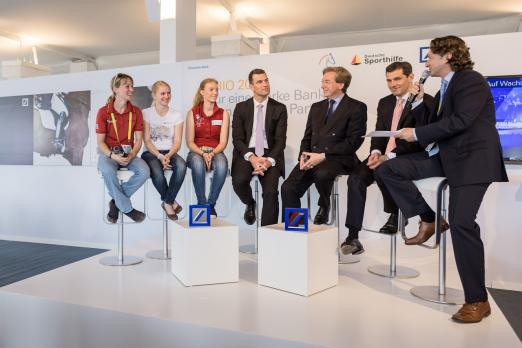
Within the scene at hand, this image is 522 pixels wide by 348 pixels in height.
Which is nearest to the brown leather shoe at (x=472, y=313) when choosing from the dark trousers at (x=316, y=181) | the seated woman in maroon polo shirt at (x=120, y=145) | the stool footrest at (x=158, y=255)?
the dark trousers at (x=316, y=181)

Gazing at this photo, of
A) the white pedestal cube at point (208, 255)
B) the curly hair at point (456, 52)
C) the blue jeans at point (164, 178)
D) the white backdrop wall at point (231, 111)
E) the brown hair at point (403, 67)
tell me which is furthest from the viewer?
the white backdrop wall at point (231, 111)

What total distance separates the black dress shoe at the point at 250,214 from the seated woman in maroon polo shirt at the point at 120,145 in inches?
32.1

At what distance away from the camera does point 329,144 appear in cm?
321

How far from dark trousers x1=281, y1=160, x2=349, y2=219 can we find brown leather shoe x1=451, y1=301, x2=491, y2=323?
1.26m

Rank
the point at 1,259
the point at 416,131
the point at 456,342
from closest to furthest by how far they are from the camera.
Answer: the point at 456,342, the point at 416,131, the point at 1,259

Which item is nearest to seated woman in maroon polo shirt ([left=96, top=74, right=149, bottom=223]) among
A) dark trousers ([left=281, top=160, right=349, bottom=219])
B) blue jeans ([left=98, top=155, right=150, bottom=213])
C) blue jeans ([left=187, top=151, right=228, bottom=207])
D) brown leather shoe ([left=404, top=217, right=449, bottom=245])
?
blue jeans ([left=98, top=155, right=150, bottom=213])

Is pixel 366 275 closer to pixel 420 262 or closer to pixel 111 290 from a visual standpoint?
pixel 420 262

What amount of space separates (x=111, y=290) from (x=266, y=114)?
1876 mm

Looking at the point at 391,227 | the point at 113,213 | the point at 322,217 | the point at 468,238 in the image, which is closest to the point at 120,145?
the point at 113,213

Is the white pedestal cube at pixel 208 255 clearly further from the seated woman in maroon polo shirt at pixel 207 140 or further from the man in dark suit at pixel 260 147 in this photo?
the seated woman in maroon polo shirt at pixel 207 140

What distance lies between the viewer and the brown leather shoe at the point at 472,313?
6.40 ft

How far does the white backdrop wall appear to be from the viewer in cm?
366

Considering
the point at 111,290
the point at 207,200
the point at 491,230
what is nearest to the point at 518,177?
the point at 491,230

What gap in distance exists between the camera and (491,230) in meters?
3.68
